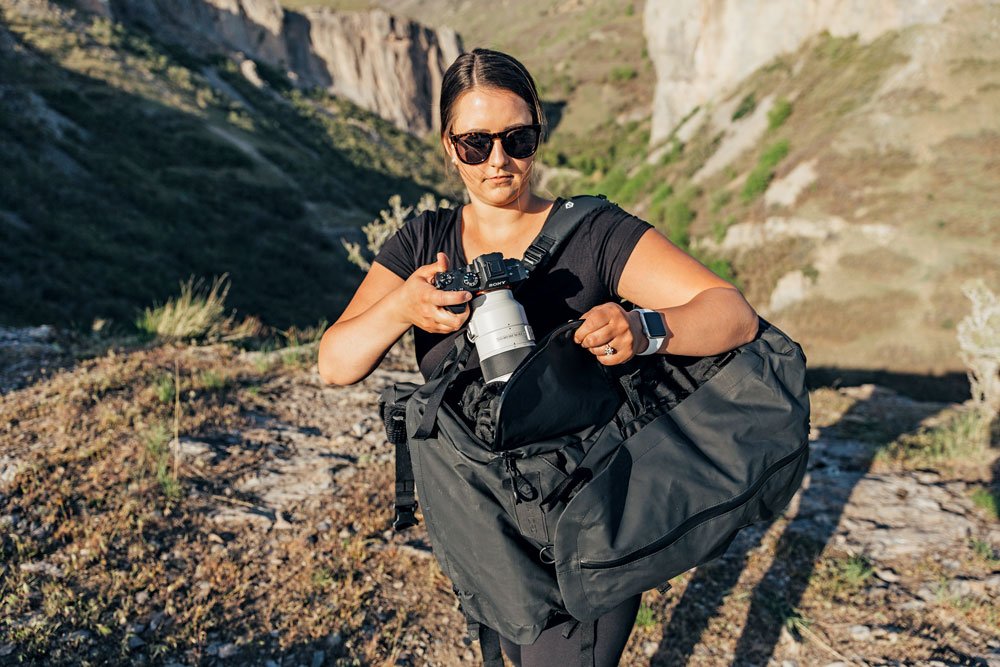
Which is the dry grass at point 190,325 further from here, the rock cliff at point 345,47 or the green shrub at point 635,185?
the rock cliff at point 345,47

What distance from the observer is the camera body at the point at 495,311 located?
5.63ft

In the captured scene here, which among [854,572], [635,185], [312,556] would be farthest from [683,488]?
[635,185]

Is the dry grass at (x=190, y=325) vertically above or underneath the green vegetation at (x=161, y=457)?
underneath

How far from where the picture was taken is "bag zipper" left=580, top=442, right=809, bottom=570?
69.6 inches

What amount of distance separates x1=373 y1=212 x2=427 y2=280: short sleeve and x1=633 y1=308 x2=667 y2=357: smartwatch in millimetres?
906

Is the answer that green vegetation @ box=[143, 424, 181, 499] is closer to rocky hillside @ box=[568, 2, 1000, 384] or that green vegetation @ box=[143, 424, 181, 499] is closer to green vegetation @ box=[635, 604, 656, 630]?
green vegetation @ box=[635, 604, 656, 630]

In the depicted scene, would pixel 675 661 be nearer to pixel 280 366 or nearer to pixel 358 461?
pixel 358 461

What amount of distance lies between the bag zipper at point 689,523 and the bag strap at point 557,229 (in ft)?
3.00

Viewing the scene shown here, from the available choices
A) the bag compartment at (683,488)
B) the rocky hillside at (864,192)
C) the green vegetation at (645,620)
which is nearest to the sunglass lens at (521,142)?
the bag compartment at (683,488)

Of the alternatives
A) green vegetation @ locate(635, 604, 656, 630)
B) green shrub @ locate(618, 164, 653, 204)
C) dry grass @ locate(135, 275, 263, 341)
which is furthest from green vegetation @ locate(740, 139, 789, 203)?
green vegetation @ locate(635, 604, 656, 630)

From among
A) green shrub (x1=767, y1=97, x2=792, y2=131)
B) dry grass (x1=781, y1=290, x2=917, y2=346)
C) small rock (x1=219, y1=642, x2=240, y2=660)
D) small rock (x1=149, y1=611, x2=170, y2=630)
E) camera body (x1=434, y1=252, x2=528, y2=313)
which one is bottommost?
dry grass (x1=781, y1=290, x2=917, y2=346)

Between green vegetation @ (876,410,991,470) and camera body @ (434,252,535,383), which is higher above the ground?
camera body @ (434,252,535,383)

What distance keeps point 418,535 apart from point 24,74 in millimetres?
36267

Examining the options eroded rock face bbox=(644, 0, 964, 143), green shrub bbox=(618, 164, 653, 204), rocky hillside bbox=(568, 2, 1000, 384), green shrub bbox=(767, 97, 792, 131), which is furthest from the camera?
green shrub bbox=(618, 164, 653, 204)
